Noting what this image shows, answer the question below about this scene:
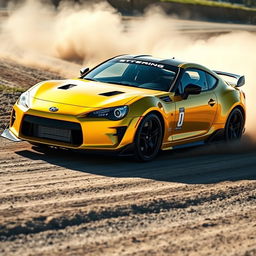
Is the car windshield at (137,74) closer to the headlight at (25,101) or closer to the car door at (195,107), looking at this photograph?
the car door at (195,107)

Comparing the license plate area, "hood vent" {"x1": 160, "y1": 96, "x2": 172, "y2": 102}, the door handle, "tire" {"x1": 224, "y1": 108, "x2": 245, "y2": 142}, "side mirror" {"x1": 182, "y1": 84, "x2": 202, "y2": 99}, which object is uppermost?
"side mirror" {"x1": 182, "y1": 84, "x2": 202, "y2": 99}

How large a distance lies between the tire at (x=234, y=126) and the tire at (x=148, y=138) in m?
2.03

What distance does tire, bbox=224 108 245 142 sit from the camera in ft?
41.7

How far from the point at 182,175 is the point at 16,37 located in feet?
65.0

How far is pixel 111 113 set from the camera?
10438 mm

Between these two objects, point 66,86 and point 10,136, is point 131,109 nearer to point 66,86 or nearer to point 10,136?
point 66,86

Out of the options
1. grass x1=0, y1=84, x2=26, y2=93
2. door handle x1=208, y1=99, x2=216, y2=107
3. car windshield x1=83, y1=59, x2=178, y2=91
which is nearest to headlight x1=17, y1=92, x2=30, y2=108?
car windshield x1=83, y1=59, x2=178, y2=91

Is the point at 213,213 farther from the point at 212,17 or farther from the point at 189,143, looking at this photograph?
the point at 212,17

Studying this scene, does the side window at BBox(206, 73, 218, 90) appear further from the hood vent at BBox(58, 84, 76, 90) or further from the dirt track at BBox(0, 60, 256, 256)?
the hood vent at BBox(58, 84, 76, 90)

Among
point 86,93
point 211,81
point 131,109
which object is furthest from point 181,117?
point 86,93

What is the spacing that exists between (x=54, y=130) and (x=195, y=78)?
2766 mm

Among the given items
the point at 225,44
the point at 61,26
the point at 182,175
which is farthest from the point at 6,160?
the point at 61,26

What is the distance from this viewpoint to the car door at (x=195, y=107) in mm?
11453

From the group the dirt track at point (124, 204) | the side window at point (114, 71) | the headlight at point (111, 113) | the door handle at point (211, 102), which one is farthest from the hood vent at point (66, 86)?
the door handle at point (211, 102)
